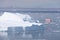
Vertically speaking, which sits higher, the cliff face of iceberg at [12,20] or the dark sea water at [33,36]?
the cliff face of iceberg at [12,20]

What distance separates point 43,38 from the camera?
1.35 m

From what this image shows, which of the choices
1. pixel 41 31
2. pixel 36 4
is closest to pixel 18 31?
pixel 41 31

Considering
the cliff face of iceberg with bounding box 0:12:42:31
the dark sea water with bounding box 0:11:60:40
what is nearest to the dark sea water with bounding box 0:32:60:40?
the dark sea water with bounding box 0:11:60:40

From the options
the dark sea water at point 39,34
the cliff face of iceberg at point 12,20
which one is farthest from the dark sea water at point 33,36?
the cliff face of iceberg at point 12,20

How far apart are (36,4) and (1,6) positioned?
0.46 metres

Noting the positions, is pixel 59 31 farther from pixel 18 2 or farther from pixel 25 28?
pixel 18 2

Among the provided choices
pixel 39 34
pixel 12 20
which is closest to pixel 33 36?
pixel 39 34

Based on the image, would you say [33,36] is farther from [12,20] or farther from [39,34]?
[12,20]

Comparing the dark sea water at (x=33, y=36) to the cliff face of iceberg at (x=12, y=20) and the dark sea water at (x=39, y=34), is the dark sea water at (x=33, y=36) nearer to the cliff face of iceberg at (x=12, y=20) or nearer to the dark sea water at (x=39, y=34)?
the dark sea water at (x=39, y=34)

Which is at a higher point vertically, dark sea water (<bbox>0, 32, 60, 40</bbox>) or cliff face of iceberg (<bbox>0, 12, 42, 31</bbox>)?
cliff face of iceberg (<bbox>0, 12, 42, 31</bbox>)

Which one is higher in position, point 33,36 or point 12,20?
point 12,20

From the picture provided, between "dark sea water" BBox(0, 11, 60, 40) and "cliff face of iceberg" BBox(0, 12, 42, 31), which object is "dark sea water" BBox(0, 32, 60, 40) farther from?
"cliff face of iceberg" BBox(0, 12, 42, 31)

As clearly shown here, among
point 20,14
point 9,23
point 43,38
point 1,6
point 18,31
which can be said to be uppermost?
point 1,6

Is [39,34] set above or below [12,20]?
below
